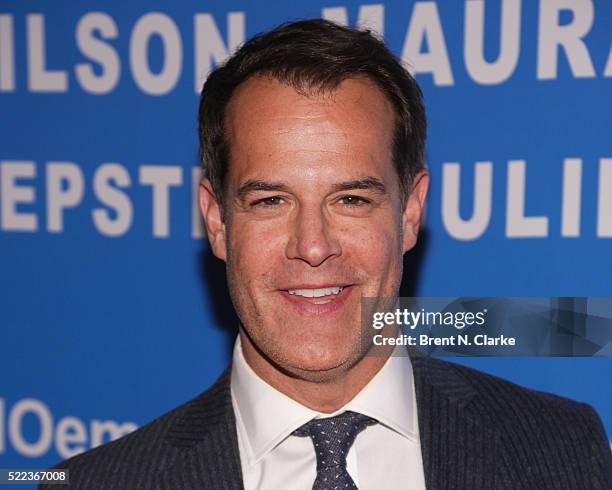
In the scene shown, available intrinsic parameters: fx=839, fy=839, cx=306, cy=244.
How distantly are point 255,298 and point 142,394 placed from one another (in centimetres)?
138

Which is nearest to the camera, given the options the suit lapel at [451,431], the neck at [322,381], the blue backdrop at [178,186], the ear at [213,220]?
the suit lapel at [451,431]

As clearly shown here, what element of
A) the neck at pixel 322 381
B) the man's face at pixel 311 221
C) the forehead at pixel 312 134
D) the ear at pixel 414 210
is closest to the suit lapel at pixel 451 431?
the neck at pixel 322 381

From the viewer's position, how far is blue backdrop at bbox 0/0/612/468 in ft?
10.3

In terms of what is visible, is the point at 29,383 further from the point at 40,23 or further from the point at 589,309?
the point at 589,309

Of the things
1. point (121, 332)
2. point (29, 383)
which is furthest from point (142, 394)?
point (29, 383)

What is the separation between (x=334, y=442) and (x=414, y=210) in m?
0.75

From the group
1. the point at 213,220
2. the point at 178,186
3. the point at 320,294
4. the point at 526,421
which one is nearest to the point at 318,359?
the point at 320,294

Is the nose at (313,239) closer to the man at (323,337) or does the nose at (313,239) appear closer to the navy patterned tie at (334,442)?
the man at (323,337)

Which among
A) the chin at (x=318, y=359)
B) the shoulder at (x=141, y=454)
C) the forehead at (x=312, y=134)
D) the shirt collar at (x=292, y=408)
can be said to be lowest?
the shoulder at (x=141, y=454)

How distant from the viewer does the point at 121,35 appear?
3.37 m

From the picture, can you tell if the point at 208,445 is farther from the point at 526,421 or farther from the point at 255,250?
the point at 526,421

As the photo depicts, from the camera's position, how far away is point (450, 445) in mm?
2396

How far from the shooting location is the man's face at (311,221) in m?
2.28

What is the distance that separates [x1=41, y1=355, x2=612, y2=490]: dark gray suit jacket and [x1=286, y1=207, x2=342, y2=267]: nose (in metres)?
0.57
